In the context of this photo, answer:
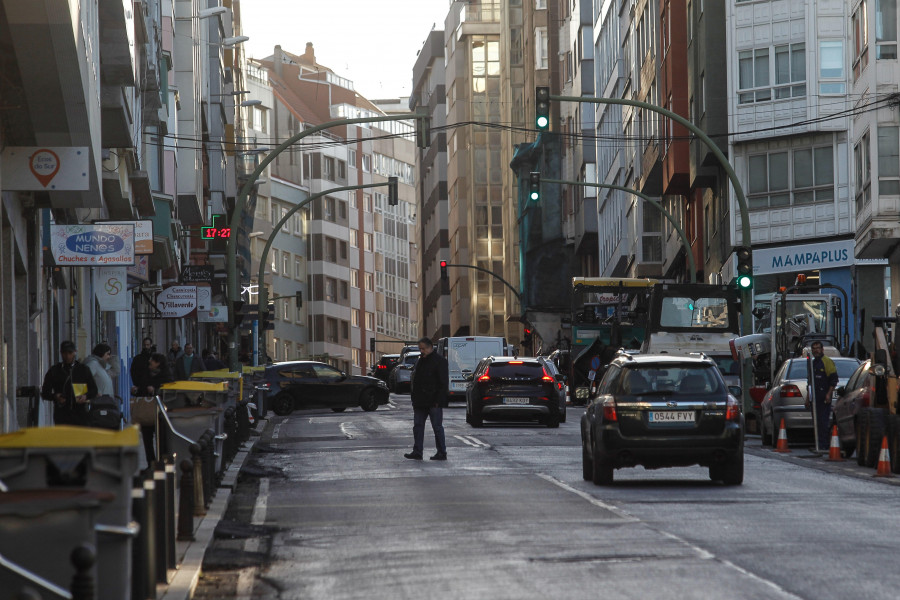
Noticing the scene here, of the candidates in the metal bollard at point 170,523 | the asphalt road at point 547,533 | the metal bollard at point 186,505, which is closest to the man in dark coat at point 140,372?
the asphalt road at point 547,533

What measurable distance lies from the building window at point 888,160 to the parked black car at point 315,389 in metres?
16.6

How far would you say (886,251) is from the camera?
3978cm

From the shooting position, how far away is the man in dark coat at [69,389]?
818 inches

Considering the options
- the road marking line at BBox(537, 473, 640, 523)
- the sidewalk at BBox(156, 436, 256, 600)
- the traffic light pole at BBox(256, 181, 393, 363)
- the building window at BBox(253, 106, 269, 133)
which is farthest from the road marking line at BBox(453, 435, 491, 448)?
the building window at BBox(253, 106, 269, 133)

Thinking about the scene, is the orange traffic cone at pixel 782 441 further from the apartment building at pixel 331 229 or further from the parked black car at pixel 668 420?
the apartment building at pixel 331 229

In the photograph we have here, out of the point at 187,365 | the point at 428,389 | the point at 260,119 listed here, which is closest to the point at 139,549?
the point at 428,389

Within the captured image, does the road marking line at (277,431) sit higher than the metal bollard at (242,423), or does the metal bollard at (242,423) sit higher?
the metal bollard at (242,423)

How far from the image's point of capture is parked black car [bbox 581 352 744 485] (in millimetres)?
18078

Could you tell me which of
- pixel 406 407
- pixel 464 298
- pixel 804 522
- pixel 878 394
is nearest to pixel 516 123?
pixel 464 298

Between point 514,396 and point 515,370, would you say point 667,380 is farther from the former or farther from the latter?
point 515,370

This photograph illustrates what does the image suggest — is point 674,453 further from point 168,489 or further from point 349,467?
point 168,489

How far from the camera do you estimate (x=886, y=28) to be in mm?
38844

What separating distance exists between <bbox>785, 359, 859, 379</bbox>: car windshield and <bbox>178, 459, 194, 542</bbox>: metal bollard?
1729 centimetres

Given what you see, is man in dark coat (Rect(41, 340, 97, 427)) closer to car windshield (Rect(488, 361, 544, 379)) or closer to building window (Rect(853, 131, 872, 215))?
car windshield (Rect(488, 361, 544, 379))
